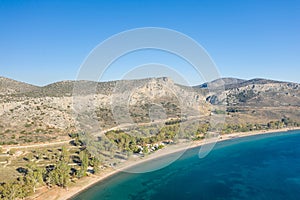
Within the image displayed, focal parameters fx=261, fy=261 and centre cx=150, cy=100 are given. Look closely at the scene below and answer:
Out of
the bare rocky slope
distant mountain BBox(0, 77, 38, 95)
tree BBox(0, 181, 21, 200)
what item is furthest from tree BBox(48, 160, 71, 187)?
distant mountain BBox(0, 77, 38, 95)

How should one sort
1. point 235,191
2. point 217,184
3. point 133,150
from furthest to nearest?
1. point 133,150
2. point 217,184
3. point 235,191

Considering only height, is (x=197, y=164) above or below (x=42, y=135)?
below

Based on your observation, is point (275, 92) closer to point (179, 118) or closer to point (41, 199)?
point (179, 118)

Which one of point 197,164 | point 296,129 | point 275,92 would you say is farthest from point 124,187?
point 275,92

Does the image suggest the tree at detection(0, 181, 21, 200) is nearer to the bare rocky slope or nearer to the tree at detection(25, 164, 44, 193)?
the tree at detection(25, 164, 44, 193)

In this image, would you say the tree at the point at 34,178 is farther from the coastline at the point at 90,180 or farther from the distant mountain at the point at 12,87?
the distant mountain at the point at 12,87

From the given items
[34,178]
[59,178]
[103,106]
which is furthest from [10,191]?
[103,106]

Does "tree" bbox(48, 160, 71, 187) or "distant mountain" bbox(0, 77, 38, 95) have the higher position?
"distant mountain" bbox(0, 77, 38, 95)
